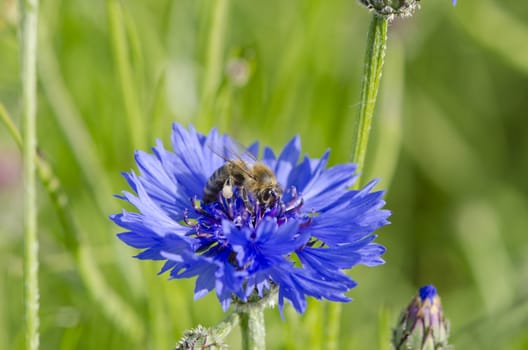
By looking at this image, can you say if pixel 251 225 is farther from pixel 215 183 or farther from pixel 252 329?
pixel 252 329

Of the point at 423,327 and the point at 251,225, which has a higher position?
the point at 251,225

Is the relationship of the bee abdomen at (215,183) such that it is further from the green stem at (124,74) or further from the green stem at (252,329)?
the green stem at (124,74)

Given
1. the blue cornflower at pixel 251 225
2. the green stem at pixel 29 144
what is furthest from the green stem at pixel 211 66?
the green stem at pixel 29 144

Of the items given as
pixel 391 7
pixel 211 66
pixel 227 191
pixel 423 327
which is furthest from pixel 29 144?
pixel 211 66

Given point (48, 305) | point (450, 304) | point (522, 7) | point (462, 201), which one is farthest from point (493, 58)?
point (48, 305)

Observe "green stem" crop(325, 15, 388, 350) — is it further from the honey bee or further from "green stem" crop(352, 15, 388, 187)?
the honey bee

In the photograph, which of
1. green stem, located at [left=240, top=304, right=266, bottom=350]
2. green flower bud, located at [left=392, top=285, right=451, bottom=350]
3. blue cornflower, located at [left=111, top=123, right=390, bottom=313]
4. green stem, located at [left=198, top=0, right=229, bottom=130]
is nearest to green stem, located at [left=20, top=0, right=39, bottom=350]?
blue cornflower, located at [left=111, top=123, right=390, bottom=313]

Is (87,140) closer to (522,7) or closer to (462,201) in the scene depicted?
(462,201)
